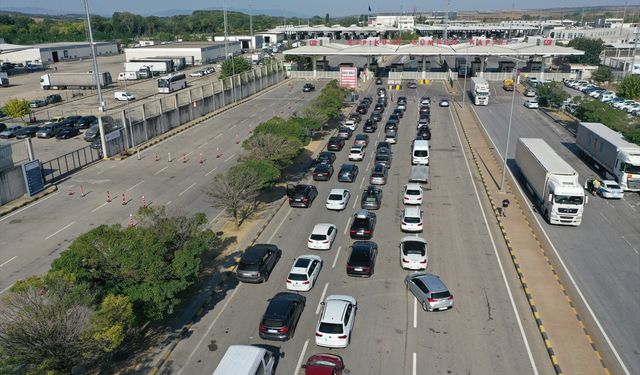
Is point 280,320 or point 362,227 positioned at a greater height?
point 280,320

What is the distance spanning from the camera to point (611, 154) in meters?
40.4

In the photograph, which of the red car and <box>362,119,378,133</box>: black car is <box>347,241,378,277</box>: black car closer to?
the red car

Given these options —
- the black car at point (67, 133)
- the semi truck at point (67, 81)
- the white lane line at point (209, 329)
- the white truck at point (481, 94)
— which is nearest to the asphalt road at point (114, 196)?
the white lane line at point (209, 329)

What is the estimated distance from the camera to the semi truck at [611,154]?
1496 inches

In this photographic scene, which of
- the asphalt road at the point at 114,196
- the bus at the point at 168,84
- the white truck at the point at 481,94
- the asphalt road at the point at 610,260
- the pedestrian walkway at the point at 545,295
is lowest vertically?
the asphalt road at the point at 610,260

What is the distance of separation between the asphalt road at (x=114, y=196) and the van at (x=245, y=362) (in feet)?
34.8

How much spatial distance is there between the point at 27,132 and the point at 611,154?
6216cm

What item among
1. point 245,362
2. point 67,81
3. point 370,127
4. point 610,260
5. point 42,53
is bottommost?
point 610,260

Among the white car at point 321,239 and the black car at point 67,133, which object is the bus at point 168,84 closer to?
the black car at point 67,133

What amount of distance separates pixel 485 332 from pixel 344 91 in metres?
54.3

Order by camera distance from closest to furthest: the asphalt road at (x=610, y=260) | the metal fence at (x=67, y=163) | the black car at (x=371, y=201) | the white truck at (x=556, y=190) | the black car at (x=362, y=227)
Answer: the asphalt road at (x=610, y=260)
the black car at (x=362, y=227)
the white truck at (x=556, y=190)
the black car at (x=371, y=201)
the metal fence at (x=67, y=163)

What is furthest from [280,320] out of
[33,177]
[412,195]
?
[33,177]

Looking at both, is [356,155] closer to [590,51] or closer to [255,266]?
[255,266]

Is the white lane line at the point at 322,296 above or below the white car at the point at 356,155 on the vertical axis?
below
